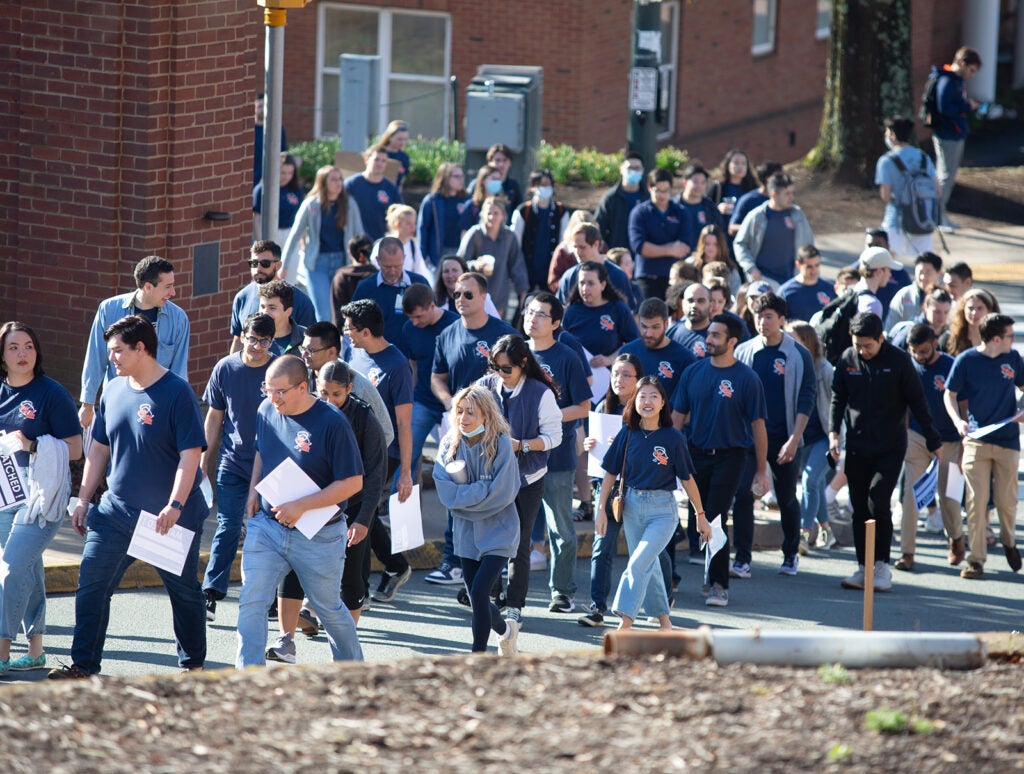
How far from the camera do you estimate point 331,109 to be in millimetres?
26359

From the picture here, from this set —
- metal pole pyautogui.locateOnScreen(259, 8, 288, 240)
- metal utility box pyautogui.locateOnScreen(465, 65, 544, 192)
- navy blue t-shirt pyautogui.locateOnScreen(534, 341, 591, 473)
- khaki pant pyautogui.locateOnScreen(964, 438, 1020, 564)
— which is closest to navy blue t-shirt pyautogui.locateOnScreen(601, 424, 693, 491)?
navy blue t-shirt pyautogui.locateOnScreen(534, 341, 591, 473)

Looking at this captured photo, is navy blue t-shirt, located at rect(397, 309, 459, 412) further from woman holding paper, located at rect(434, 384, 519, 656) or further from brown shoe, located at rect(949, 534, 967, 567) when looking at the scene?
brown shoe, located at rect(949, 534, 967, 567)

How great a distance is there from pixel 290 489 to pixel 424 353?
3.61 metres

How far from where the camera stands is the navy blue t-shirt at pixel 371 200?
16.0m

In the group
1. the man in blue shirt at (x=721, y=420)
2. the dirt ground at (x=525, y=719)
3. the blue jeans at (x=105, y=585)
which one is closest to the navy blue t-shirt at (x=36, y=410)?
the blue jeans at (x=105, y=585)

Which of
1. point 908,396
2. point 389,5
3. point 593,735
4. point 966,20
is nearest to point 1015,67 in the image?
point 966,20

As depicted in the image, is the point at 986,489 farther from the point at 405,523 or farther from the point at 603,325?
the point at 405,523

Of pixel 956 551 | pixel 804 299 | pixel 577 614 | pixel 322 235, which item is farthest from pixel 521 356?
pixel 322 235

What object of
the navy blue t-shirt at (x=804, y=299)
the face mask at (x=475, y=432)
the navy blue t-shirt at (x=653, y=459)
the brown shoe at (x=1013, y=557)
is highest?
the navy blue t-shirt at (x=804, y=299)

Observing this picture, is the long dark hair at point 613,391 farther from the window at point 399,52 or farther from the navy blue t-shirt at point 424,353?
the window at point 399,52

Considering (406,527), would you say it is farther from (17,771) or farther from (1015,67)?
(1015,67)

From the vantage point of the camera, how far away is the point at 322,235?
1491 centimetres

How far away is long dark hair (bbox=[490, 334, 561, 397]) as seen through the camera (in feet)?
32.4

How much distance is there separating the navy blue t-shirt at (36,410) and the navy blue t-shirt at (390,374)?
188 cm
